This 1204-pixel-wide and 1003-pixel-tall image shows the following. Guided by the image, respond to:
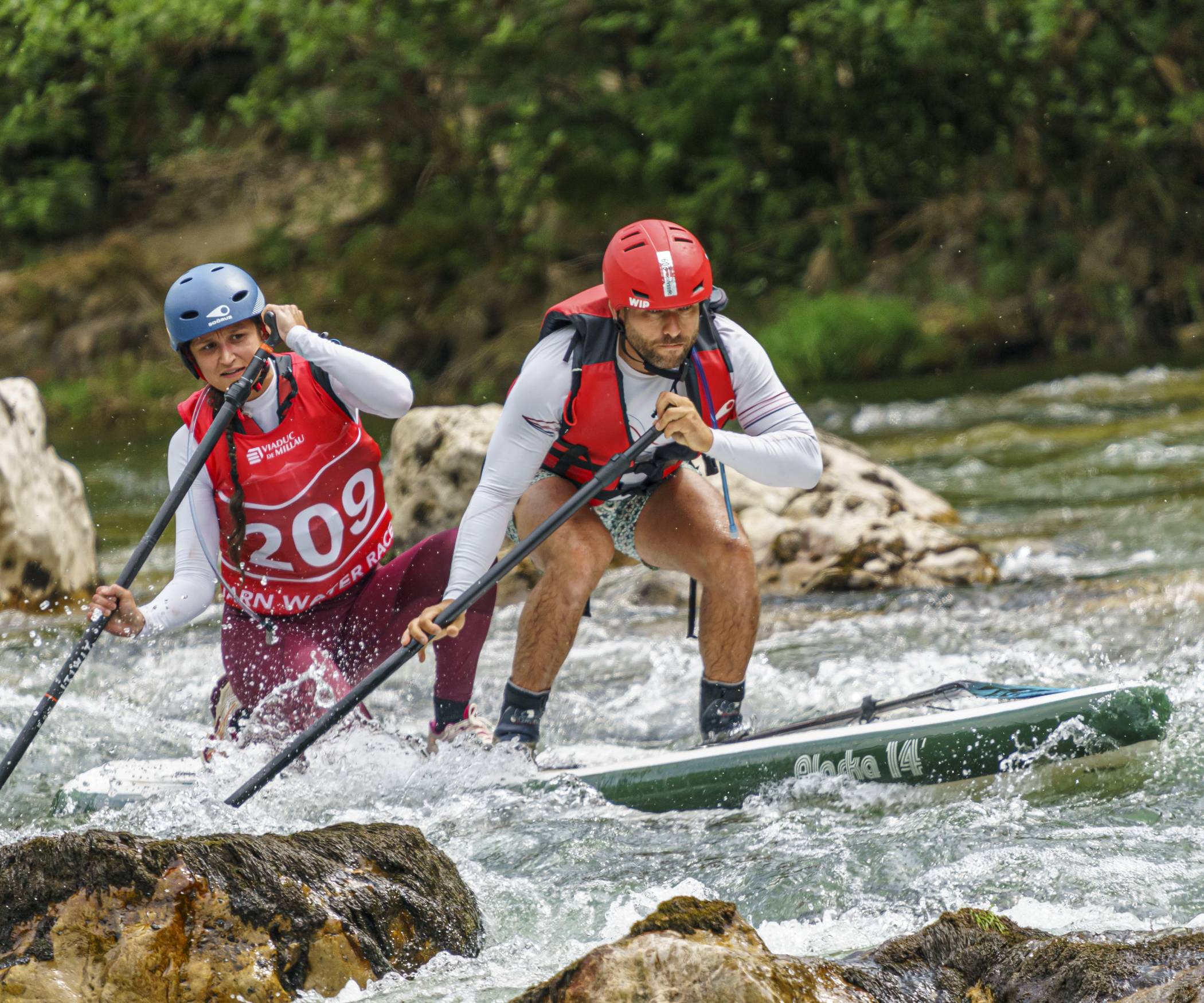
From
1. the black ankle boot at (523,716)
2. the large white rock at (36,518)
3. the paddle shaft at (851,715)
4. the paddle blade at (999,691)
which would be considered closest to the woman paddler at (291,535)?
the black ankle boot at (523,716)

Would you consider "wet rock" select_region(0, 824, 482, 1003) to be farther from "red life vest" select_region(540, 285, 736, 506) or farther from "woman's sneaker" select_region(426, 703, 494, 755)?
"red life vest" select_region(540, 285, 736, 506)

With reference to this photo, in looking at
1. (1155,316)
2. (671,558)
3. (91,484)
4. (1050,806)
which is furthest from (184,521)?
(1155,316)

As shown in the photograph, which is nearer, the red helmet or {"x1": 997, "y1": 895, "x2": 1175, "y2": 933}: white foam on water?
{"x1": 997, "y1": 895, "x2": 1175, "y2": 933}: white foam on water

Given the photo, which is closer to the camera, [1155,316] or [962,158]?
[1155,316]

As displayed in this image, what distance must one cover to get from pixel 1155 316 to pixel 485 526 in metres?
12.0

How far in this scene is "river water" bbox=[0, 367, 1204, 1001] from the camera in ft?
10.9

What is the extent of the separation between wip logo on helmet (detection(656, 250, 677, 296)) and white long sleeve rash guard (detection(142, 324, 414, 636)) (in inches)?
33.3

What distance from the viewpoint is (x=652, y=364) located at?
13.4 ft

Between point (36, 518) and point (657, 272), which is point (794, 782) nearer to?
point (657, 272)

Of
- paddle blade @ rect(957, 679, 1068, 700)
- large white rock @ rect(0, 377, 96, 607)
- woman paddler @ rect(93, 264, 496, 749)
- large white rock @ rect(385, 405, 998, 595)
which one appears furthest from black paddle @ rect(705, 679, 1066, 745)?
large white rock @ rect(0, 377, 96, 607)

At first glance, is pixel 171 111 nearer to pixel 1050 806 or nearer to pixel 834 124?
pixel 834 124

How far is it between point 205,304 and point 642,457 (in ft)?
4.53

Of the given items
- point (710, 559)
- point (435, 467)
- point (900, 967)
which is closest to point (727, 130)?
point (435, 467)

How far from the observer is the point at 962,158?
53.0 ft
